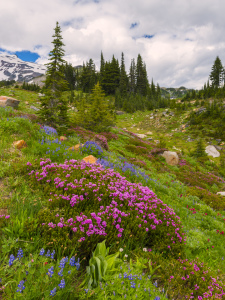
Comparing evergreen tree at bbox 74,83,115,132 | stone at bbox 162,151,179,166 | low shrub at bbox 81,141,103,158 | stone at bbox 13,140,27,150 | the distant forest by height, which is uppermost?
the distant forest

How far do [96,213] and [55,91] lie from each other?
12311 millimetres

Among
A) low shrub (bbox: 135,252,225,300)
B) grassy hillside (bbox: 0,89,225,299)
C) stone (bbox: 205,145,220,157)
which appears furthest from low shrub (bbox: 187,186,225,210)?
stone (bbox: 205,145,220,157)

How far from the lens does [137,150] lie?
1516cm

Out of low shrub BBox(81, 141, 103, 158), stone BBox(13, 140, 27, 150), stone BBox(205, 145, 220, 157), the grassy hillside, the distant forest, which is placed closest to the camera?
the grassy hillside

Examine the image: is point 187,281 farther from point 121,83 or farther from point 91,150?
point 121,83

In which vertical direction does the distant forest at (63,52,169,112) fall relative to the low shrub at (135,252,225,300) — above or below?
above

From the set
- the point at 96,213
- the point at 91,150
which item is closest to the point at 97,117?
the point at 91,150

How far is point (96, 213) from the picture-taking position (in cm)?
331

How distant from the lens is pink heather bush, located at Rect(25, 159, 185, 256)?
271cm

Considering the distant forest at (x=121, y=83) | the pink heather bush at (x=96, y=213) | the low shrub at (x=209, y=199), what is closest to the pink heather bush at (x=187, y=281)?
→ the pink heather bush at (x=96, y=213)

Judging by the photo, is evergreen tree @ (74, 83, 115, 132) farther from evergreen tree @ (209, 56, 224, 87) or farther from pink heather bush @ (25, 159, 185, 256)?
evergreen tree @ (209, 56, 224, 87)

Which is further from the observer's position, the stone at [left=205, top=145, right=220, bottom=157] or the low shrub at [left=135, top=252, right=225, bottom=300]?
the stone at [left=205, top=145, right=220, bottom=157]

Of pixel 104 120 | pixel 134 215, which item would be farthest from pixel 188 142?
pixel 134 215

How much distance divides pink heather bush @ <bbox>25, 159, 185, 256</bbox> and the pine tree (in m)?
8.80
